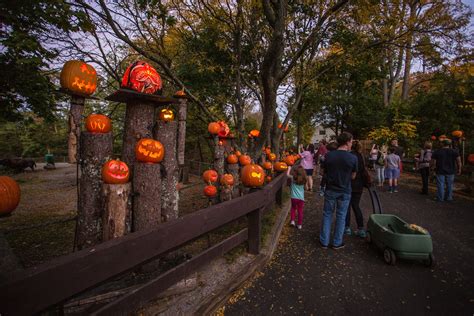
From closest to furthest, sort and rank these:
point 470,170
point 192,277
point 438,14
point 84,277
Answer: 1. point 84,277
2. point 192,277
3. point 438,14
4. point 470,170

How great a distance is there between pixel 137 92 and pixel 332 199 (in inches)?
147

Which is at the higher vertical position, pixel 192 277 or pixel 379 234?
pixel 379 234

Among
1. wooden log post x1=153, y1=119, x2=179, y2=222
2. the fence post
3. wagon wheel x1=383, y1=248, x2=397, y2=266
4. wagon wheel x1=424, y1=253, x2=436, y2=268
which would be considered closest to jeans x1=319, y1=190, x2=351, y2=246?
wagon wheel x1=383, y1=248, x2=397, y2=266

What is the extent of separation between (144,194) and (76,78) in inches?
64.0

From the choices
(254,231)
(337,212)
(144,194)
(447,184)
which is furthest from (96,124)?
(447,184)

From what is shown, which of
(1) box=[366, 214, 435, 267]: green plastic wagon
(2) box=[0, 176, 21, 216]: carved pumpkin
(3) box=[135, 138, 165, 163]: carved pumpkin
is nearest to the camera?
(2) box=[0, 176, 21, 216]: carved pumpkin

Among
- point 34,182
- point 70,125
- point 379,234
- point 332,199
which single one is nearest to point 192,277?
point 70,125

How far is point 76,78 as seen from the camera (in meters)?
2.41

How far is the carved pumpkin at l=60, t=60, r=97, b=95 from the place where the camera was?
2.38m

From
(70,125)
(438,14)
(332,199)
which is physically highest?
(438,14)

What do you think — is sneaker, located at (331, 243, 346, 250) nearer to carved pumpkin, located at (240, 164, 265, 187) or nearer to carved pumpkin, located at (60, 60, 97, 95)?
carved pumpkin, located at (240, 164, 265, 187)

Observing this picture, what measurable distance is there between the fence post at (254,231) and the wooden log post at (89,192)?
2135 millimetres

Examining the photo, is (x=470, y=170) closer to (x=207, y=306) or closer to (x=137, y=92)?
(x=207, y=306)

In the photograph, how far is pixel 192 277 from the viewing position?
2.69m
